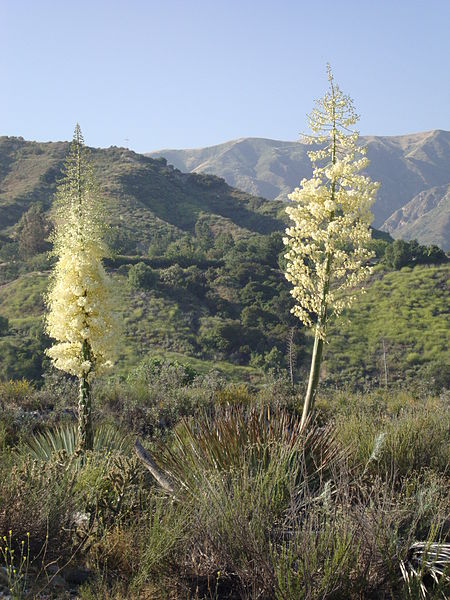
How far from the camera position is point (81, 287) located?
17.0 ft

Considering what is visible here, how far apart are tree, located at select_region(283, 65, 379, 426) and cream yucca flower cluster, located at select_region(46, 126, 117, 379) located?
1711mm

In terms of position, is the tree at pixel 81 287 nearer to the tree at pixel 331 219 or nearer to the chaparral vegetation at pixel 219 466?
the chaparral vegetation at pixel 219 466

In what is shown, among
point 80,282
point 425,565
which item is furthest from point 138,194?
point 425,565

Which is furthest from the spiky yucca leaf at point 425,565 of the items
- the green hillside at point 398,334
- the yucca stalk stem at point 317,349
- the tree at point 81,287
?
the green hillside at point 398,334

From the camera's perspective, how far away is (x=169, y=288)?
3962 cm

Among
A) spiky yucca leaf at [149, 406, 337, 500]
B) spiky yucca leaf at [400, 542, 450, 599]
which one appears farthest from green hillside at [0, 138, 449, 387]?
spiky yucca leaf at [400, 542, 450, 599]

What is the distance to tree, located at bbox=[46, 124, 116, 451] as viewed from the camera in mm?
5180

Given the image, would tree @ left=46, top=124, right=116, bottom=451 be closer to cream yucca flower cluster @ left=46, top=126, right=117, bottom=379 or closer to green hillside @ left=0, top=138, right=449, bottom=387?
cream yucca flower cluster @ left=46, top=126, right=117, bottom=379

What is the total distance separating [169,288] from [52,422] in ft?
105

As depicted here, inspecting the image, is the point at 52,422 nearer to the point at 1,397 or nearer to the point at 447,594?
the point at 1,397

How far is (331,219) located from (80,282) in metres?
2.36

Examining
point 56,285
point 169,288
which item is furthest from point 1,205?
point 56,285

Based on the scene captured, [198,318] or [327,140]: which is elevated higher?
[327,140]

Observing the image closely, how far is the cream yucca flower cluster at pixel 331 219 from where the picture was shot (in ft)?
17.5
